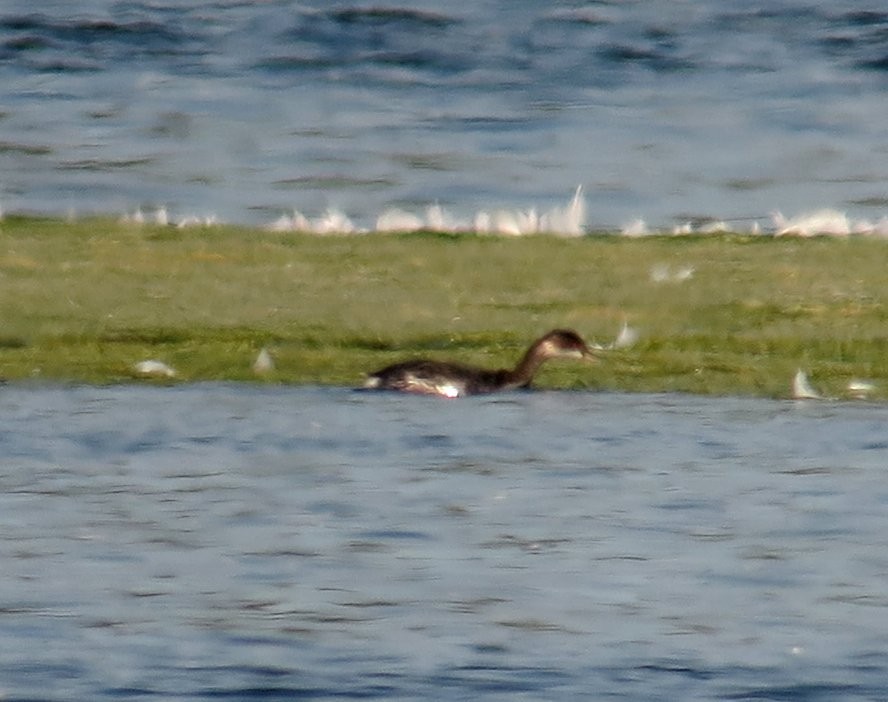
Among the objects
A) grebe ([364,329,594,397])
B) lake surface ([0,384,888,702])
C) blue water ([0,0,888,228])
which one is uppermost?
blue water ([0,0,888,228])

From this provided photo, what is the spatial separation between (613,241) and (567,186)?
15.9 ft

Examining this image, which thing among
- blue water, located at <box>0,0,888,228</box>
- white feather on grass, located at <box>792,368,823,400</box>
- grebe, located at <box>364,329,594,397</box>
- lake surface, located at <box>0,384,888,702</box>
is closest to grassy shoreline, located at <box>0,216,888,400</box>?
white feather on grass, located at <box>792,368,823,400</box>

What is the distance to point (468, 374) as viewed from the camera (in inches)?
639

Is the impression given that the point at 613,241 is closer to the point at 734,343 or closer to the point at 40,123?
the point at 734,343

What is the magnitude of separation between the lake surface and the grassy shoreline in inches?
27.6

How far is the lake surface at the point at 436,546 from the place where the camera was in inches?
389

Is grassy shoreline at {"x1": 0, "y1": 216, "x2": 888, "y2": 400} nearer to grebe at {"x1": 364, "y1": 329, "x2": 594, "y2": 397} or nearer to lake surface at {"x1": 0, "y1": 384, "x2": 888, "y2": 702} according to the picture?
grebe at {"x1": 364, "y1": 329, "x2": 594, "y2": 397}

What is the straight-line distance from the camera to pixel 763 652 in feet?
33.3

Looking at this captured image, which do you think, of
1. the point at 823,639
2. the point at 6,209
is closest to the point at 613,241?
the point at 6,209

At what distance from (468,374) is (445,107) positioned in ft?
54.6

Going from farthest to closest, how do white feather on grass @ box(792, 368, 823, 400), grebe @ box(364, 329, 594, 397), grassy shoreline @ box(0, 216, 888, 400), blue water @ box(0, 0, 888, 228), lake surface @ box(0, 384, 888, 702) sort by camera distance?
blue water @ box(0, 0, 888, 228) → grassy shoreline @ box(0, 216, 888, 400) → white feather on grass @ box(792, 368, 823, 400) → grebe @ box(364, 329, 594, 397) → lake surface @ box(0, 384, 888, 702)

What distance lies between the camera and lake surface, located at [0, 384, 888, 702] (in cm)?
988

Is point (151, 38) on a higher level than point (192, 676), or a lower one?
higher

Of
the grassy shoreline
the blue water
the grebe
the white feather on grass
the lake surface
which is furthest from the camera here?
the blue water
